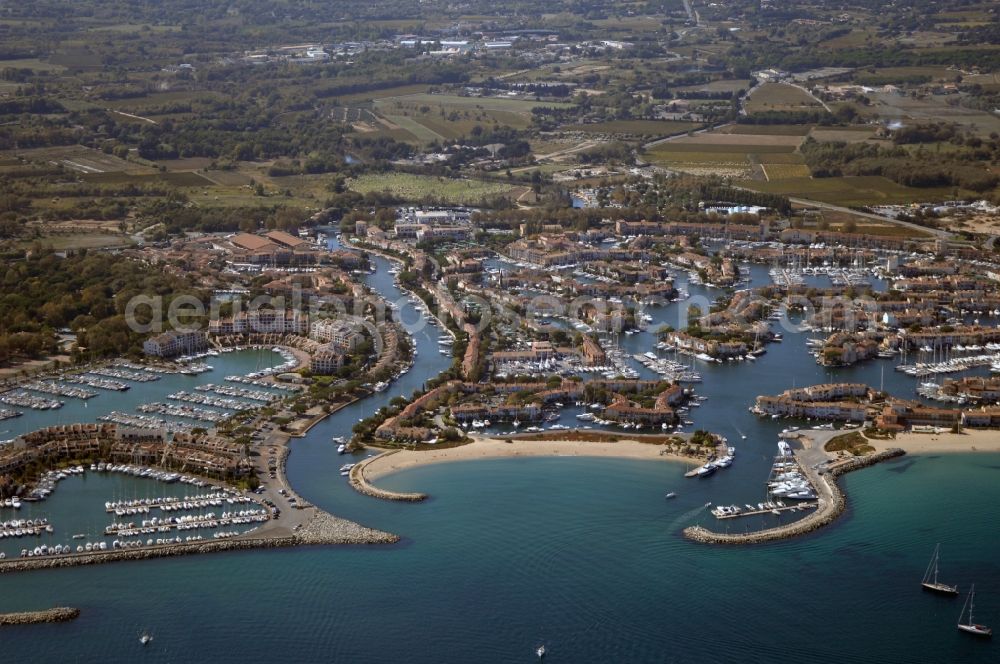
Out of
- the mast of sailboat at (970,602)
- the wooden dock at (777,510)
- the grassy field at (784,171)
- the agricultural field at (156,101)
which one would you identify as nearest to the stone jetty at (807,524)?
the wooden dock at (777,510)

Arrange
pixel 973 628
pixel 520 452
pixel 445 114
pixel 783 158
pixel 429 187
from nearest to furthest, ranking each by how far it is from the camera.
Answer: pixel 973 628, pixel 520 452, pixel 429 187, pixel 783 158, pixel 445 114

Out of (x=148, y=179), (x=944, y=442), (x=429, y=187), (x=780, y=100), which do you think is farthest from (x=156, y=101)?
(x=944, y=442)

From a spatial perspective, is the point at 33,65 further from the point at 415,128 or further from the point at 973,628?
the point at 973,628

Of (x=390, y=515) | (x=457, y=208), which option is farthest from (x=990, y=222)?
(x=390, y=515)

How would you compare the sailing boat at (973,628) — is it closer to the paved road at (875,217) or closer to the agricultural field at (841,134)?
the paved road at (875,217)

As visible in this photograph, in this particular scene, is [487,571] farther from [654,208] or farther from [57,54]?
[57,54]

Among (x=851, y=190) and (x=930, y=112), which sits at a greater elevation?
(x=930, y=112)

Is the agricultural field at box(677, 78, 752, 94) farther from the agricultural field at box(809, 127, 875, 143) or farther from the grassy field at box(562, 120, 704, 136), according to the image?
the agricultural field at box(809, 127, 875, 143)
